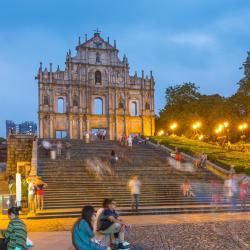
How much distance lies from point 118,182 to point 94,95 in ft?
127

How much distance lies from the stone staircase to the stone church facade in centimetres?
2489

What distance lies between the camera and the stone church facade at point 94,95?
63.4 m

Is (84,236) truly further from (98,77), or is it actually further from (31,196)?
(98,77)

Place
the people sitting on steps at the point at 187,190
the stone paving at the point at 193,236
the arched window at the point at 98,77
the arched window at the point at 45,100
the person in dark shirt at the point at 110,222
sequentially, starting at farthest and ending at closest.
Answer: the arched window at the point at 98,77 < the arched window at the point at 45,100 < the people sitting on steps at the point at 187,190 < the stone paving at the point at 193,236 < the person in dark shirt at the point at 110,222

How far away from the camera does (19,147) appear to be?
42.0 meters

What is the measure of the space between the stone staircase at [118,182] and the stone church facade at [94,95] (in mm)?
24890

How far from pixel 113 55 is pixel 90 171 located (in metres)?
39.1

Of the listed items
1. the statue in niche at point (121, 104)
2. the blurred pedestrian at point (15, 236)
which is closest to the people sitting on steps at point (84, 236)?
the blurred pedestrian at point (15, 236)

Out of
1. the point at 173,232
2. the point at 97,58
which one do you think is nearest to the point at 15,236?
the point at 173,232

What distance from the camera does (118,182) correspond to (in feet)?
93.2

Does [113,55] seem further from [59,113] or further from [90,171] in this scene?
[90,171]

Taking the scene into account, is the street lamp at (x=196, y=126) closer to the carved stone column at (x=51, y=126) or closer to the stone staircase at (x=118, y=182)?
the carved stone column at (x=51, y=126)

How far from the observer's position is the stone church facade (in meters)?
63.4

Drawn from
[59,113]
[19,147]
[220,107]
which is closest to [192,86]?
[220,107]
